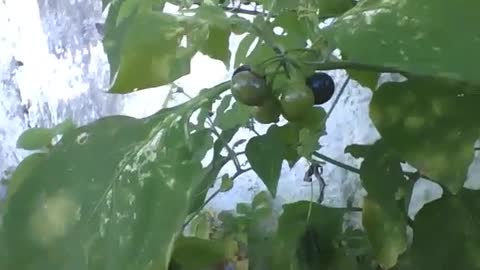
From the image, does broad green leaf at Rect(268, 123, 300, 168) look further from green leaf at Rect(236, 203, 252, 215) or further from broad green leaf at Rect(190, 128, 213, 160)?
green leaf at Rect(236, 203, 252, 215)

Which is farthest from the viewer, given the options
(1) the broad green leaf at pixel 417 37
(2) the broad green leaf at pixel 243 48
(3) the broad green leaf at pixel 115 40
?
(2) the broad green leaf at pixel 243 48


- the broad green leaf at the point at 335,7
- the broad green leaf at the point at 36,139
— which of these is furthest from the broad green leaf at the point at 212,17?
the broad green leaf at the point at 36,139

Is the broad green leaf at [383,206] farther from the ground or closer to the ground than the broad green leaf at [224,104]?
farther from the ground

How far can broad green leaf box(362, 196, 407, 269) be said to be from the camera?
1.36 ft

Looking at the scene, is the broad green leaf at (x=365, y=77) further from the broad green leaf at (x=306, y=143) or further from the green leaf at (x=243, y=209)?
the green leaf at (x=243, y=209)

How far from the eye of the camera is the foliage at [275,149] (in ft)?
0.96

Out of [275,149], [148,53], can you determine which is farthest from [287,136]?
[148,53]

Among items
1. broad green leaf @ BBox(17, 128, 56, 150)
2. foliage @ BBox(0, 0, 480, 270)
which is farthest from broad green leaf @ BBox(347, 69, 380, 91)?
broad green leaf @ BBox(17, 128, 56, 150)

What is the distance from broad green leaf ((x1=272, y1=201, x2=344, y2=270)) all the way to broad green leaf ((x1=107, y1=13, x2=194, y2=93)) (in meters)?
0.14

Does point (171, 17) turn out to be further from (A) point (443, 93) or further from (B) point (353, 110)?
(B) point (353, 110)

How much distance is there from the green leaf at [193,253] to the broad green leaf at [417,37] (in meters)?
0.18

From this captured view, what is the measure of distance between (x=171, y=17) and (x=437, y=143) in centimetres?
13

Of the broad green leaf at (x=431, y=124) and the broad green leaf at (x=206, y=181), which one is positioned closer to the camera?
the broad green leaf at (x=431, y=124)

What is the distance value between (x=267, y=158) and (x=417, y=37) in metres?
0.17
